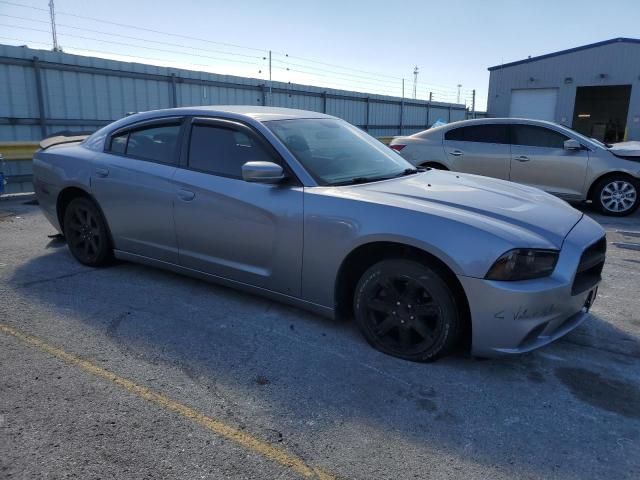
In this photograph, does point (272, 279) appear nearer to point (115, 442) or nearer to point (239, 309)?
point (239, 309)

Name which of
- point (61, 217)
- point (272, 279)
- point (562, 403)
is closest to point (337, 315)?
point (272, 279)

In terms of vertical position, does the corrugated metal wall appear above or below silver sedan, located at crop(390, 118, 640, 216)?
above

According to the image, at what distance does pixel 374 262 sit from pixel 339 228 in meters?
0.34

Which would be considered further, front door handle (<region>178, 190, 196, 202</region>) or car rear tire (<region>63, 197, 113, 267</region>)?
car rear tire (<region>63, 197, 113, 267</region>)

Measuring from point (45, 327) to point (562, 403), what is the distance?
3.44 m

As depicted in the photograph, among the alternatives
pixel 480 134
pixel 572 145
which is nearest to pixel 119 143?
pixel 480 134

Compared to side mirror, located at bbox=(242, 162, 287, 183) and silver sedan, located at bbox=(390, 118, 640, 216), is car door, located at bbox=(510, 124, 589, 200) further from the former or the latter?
side mirror, located at bbox=(242, 162, 287, 183)

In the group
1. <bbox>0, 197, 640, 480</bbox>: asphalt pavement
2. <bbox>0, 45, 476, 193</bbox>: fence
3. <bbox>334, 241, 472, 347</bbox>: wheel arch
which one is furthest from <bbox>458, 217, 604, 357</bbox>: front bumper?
<bbox>0, 45, 476, 193</bbox>: fence

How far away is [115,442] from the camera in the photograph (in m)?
2.43

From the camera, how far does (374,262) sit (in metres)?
3.41

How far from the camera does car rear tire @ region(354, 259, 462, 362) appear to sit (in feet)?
9.99

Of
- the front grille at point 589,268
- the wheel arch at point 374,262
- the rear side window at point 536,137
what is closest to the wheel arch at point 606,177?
the rear side window at point 536,137

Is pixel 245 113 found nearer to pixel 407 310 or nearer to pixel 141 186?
pixel 141 186

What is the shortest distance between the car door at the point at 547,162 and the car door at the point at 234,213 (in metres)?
5.95
